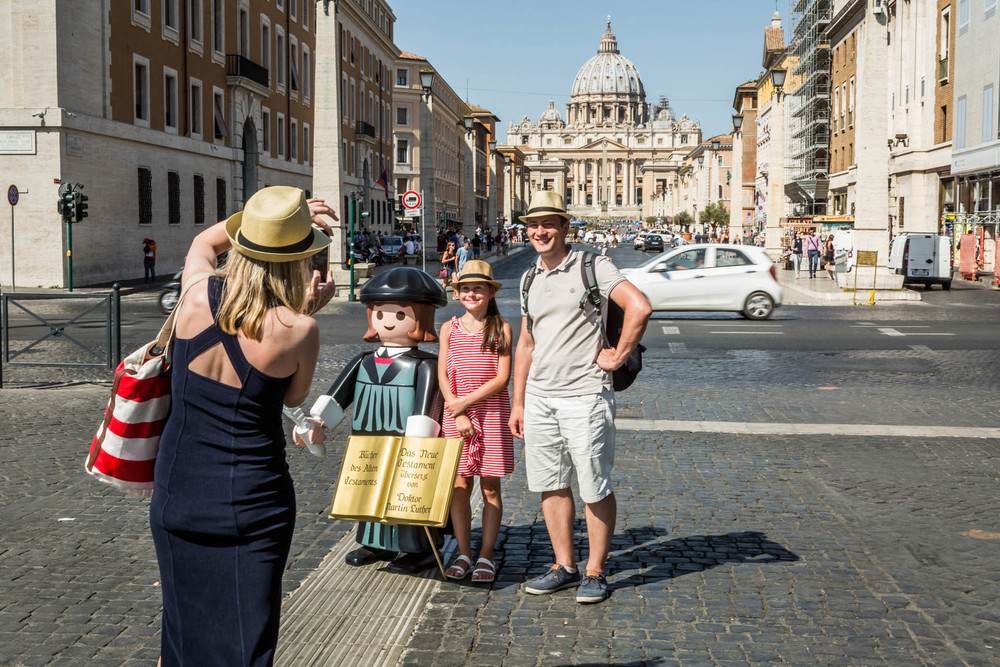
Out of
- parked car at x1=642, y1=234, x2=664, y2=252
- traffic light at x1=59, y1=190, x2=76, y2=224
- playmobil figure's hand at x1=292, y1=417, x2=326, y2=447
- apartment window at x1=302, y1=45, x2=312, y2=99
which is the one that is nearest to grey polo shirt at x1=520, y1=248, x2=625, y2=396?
playmobil figure's hand at x1=292, y1=417, x2=326, y2=447

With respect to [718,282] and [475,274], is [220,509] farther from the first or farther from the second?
[718,282]

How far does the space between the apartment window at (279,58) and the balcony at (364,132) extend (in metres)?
12.5

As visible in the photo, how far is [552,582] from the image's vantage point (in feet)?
16.5

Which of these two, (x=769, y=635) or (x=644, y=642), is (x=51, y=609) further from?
(x=769, y=635)

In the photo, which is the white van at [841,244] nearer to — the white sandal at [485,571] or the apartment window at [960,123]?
the apartment window at [960,123]

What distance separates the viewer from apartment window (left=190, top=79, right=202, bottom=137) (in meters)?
38.2

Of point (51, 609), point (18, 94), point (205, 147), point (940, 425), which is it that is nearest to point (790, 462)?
point (940, 425)

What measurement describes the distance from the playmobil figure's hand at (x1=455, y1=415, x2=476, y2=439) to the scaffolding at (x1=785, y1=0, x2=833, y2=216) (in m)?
58.4

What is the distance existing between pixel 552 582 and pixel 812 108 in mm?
61332

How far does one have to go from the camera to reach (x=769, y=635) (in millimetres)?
4465

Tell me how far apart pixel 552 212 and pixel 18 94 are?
2750 centimetres

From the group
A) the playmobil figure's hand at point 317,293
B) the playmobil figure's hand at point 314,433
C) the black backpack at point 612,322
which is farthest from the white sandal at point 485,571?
the playmobil figure's hand at point 317,293

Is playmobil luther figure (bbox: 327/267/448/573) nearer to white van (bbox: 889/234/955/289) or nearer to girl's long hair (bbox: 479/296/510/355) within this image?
girl's long hair (bbox: 479/296/510/355)

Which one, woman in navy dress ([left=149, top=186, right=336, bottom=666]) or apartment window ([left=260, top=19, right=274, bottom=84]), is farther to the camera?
apartment window ([left=260, top=19, right=274, bottom=84])
